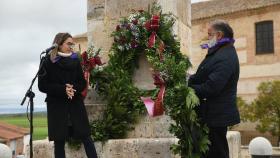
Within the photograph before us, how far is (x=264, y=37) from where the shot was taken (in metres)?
26.8

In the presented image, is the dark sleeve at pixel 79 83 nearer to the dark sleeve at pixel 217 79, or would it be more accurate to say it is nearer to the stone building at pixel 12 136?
the dark sleeve at pixel 217 79

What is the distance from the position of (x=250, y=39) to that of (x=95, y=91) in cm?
2265

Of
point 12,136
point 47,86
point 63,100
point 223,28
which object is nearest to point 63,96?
point 63,100

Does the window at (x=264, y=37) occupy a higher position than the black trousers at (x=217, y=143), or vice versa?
the window at (x=264, y=37)

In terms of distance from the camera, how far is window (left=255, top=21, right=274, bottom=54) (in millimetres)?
26328

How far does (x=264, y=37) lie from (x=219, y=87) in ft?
78.5

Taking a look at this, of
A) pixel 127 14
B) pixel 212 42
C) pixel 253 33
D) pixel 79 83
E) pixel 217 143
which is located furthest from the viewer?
pixel 253 33

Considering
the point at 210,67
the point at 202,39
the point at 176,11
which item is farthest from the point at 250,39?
the point at 210,67

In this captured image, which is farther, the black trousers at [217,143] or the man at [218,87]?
the black trousers at [217,143]

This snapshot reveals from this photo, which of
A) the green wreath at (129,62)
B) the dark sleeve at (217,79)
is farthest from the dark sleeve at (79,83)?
the dark sleeve at (217,79)

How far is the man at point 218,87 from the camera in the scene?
395 centimetres

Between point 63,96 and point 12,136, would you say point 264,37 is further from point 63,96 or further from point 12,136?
point 63,96

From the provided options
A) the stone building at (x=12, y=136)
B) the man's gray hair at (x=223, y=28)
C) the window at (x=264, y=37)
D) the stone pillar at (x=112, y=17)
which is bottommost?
the stone building at (x=12, y=136)

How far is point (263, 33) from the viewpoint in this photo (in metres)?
26.8
